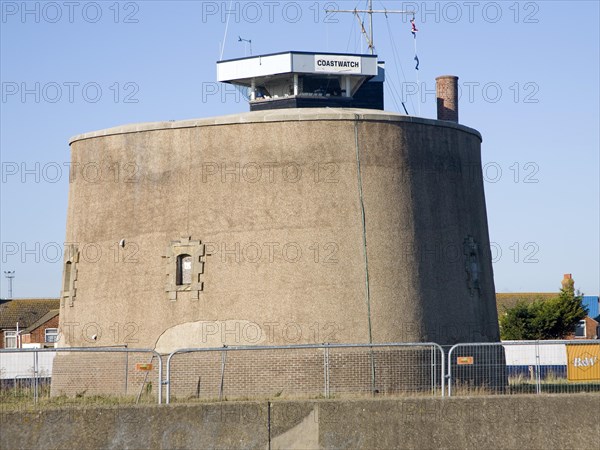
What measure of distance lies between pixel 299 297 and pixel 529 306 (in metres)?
35.9

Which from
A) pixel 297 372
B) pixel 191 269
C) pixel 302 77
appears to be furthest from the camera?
pixel 302 77

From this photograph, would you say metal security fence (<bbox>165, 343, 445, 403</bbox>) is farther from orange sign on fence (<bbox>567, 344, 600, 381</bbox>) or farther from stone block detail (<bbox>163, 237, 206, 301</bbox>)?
orange sign on fence (<bbox>567, 344, 600, 381</bbox>)

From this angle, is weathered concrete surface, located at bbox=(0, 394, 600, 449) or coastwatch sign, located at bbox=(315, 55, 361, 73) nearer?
weathered concrete surface, located at bbox=(0, 394, 600, 449)

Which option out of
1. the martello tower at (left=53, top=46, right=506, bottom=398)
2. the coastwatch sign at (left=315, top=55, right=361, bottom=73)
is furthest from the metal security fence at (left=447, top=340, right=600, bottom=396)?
the coastwatch sign at (left=315, top=55, right=361, bottom=73)

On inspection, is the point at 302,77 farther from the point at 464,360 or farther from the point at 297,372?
the point at 464,360

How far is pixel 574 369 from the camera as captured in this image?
2006 centimetres

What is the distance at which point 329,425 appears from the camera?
1528 cm

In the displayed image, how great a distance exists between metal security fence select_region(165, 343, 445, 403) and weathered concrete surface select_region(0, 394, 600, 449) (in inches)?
255

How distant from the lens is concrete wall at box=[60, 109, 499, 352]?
23312mm

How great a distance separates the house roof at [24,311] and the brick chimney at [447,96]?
119 feet

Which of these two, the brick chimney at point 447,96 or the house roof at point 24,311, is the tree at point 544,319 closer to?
the brick chimney at point 447,96

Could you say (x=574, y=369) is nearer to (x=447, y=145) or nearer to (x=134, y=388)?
(x=447, y=145)

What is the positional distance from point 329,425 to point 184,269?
944cm

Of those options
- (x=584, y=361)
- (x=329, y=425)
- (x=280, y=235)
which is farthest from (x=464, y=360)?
(x=280, y=235)
